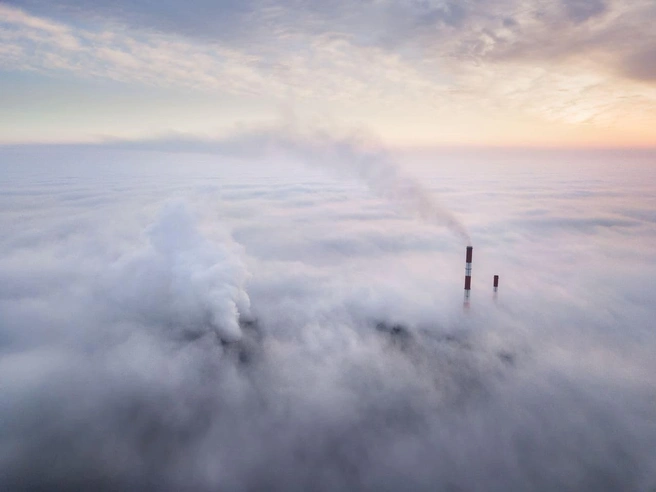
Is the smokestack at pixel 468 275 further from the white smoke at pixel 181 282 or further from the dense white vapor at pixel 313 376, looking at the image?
the white smoke at pixel 181 282

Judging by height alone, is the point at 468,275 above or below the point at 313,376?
above

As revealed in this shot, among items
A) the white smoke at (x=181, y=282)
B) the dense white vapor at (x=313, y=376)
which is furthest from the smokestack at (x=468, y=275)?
the white smoke at (x=181, y=282)

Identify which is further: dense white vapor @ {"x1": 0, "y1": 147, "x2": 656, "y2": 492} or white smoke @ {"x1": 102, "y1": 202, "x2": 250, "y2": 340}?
white smoke @ {"x1": 102, "y1": 202, "x2": 250, "y2": 340}

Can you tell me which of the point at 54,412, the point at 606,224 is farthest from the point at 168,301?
the point at 606,224

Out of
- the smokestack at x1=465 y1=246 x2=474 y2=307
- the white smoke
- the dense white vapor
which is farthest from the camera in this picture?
the white smoke

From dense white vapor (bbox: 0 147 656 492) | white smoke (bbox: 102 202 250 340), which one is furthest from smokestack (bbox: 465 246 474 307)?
white smoke (bbox: 102 202 250 340)

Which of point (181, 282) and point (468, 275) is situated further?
point (181, 282)

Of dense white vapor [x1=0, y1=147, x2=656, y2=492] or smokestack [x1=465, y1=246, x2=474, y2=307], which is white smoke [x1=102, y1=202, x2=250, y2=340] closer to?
dense white vapor [x1=0, y1=147, x2=656, y2=492]

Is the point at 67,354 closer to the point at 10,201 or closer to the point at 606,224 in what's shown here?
the point at 606,224

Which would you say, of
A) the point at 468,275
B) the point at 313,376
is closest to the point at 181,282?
the point at 313,376

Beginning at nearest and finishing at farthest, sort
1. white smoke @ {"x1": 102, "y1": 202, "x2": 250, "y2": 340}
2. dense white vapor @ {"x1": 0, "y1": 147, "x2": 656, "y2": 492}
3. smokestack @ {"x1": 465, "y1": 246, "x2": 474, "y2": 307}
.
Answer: dense white vapor @ {"x1": 0, "y1": 147, "x2": 656, "y2": 492} < smokestack @ {"x1": 465, "y1": 246, "x2": 474, "y2": 307} < white smoke @ {"x1": 102, "y1": 202, "x2": 250, "y2": 340}

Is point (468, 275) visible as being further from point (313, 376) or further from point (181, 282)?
point (181, 282)
